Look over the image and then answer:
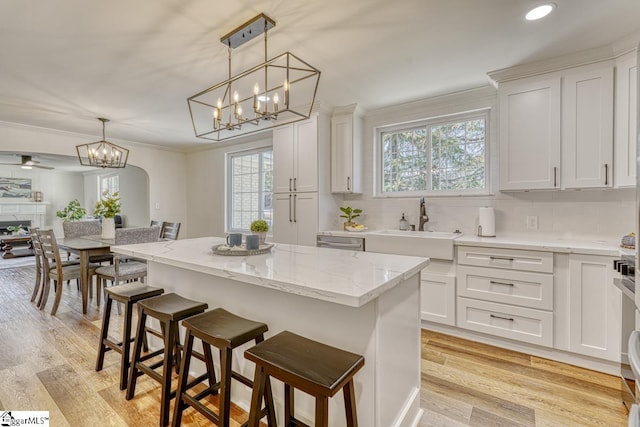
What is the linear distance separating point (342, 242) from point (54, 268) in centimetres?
337

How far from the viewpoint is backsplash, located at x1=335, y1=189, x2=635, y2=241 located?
2.55m

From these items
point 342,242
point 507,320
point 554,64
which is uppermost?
point 554,64

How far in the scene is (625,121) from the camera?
2.27 metres

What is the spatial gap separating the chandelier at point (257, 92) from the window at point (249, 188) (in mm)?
648

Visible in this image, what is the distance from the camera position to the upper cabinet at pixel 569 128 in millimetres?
2297

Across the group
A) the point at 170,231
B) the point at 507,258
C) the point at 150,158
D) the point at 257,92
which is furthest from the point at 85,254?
the point at 507,258

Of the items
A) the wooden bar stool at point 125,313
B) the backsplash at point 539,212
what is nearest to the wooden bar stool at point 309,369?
the wooden bar stool at point 125,313

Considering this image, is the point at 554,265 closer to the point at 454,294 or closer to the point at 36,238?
the point at 454,294

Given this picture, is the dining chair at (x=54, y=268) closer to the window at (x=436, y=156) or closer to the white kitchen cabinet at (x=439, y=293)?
the white kitchen cabinet at (x=439, y=293)

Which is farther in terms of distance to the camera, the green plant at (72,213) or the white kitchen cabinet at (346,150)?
the green plant at (72,213)

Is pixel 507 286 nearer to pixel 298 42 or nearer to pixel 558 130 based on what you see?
pixel 558 130

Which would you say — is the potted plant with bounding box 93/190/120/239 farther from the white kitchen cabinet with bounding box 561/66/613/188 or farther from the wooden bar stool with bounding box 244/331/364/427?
the white kitchen cabinet with bounding box 561/66/613/188

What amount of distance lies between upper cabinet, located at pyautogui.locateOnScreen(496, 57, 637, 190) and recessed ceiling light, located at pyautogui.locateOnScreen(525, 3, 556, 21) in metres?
0.83

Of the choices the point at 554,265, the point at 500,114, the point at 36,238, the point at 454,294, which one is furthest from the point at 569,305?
the point at 36,238
